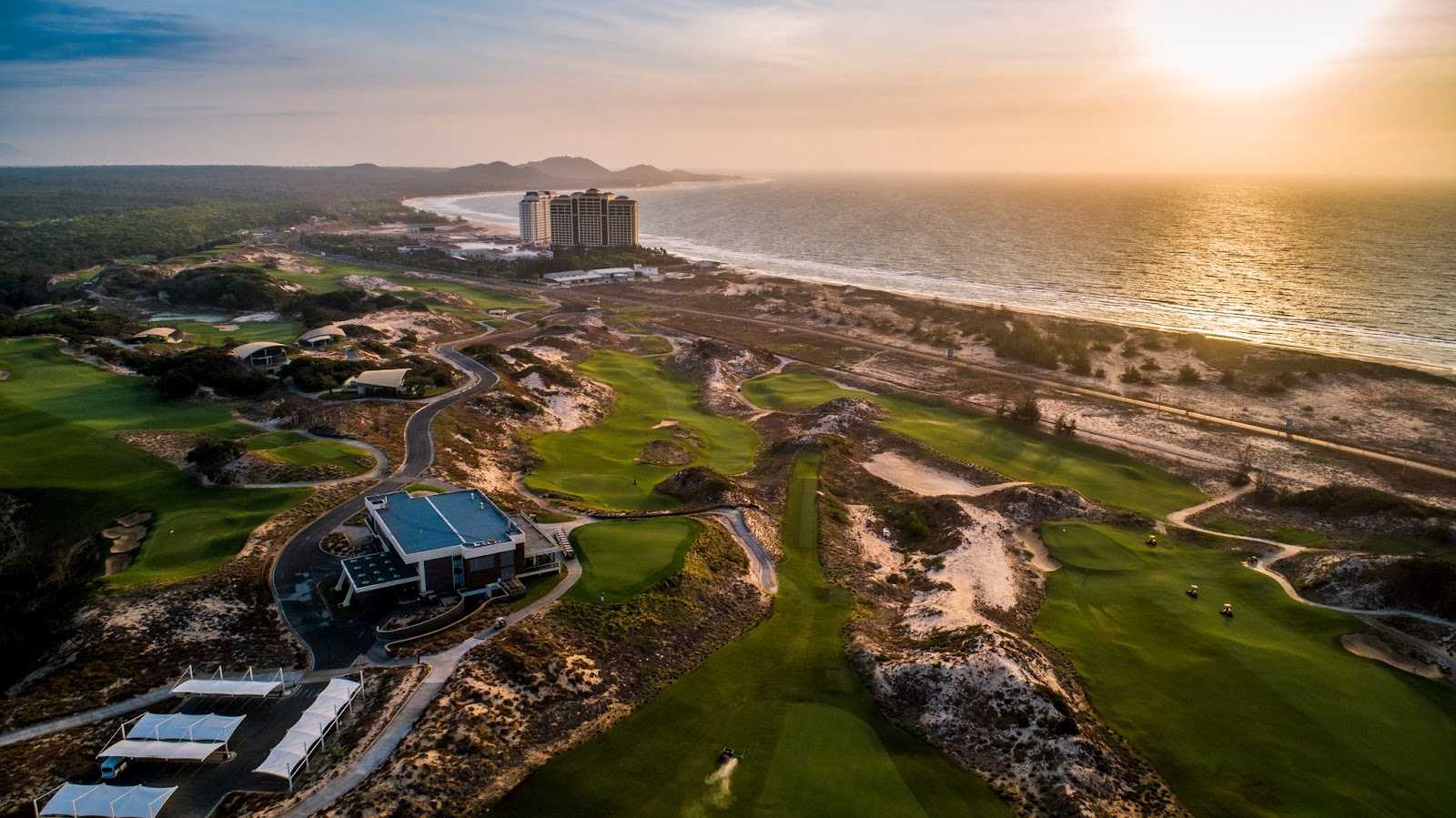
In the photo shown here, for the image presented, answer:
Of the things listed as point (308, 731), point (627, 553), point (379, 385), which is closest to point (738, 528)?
point (627, 553)

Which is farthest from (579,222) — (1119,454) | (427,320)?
(1119,454)

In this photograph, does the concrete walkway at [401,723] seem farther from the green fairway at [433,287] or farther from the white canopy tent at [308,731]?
the green fairway at [433,287]

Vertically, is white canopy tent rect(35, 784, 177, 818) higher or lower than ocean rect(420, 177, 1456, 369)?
lower

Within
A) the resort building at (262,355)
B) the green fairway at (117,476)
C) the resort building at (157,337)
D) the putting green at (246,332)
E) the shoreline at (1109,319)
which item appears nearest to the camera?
the green fairway at (117,476)

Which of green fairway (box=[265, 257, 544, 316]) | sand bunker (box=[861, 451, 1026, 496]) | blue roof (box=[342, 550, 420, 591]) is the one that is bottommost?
sand bunker (box=[861, 451, 1026, 496])

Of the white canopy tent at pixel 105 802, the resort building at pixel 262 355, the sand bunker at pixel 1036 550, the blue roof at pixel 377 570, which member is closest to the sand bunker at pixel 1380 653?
the sand bunker at pixel 1036 550

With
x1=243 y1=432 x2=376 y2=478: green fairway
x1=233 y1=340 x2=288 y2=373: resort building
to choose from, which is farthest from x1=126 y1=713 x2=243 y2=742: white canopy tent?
x1=233 y1=340 x2=288 y2=373: resort building

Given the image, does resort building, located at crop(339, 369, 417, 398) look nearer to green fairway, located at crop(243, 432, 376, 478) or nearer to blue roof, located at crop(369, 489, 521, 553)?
green fairway, located at crop(243, 432, 376, 478)
